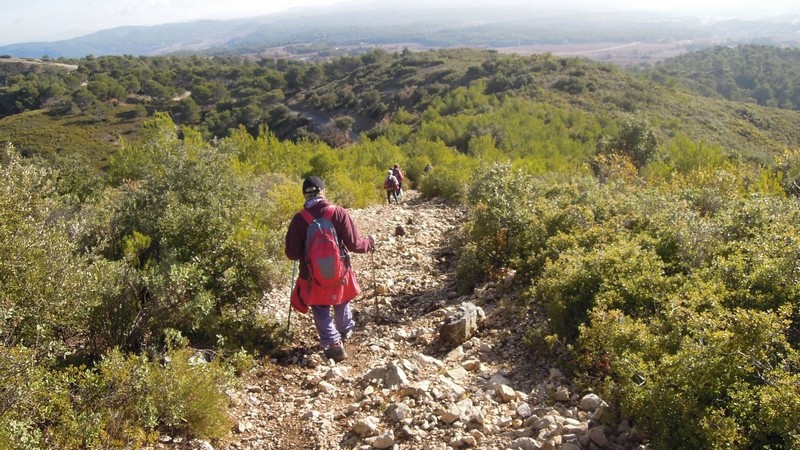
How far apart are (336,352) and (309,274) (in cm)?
89

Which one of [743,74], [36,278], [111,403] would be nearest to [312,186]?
[36,278]

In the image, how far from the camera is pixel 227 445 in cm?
385

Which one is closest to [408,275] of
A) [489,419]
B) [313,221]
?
[313,221]

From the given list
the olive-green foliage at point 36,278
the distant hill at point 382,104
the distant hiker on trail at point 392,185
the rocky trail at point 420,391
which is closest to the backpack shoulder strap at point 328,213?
the rocky trail at point 420,391

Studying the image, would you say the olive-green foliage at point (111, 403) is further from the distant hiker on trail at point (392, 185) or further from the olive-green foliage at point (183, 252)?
the distant hiker on trail at point (392, 185)

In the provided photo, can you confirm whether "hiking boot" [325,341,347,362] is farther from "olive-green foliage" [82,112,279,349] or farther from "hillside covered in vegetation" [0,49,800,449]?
"olive-green foliage" [82,112,279,349]

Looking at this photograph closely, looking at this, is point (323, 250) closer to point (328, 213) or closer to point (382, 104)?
point (328, 213)

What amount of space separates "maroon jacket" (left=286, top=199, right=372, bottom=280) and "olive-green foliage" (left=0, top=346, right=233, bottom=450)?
1.42 metres

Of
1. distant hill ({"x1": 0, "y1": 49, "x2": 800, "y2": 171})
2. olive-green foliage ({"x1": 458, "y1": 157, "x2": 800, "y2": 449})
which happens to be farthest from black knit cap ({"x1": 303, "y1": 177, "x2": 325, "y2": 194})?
distant hill ({"x1": 0, "y1": 49, "x2": 800, "y2": 171})

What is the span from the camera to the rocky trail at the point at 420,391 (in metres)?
3.75

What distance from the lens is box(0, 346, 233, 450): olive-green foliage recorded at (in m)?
3.02

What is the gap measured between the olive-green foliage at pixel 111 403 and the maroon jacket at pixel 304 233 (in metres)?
1.42

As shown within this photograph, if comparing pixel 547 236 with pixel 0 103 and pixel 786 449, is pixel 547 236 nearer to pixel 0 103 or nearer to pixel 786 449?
pixel 786 449

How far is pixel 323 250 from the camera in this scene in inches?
199
